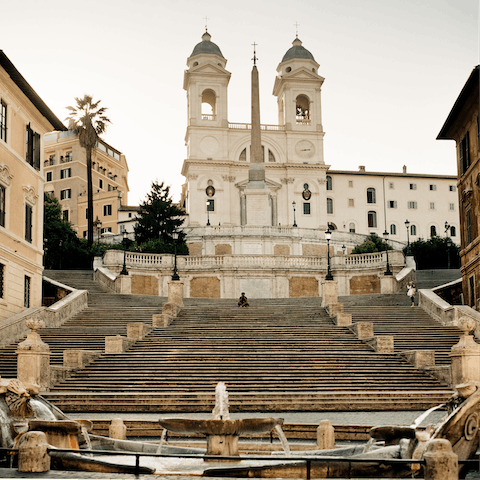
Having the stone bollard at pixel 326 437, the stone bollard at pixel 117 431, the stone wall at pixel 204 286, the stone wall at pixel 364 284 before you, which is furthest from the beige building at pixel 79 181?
the stone bollard at pixel 326 437

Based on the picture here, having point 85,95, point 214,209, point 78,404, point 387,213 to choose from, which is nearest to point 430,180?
point 387,213

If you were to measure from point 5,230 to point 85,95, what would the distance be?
36.9 meters

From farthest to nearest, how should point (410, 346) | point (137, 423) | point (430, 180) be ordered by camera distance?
point (430, 180)
point (410, 346)
point (137, 423)

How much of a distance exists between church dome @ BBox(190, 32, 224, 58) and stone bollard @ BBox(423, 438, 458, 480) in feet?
283

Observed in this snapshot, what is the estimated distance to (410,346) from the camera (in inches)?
983

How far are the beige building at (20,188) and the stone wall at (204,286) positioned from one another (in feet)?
43.5

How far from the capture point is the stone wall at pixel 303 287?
153ft

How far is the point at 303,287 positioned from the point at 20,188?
2071 cm

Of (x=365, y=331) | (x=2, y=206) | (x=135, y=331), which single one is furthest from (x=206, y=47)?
(x=365, y=331)

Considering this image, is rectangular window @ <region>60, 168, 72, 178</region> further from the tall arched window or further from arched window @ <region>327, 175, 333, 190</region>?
the tall arched window

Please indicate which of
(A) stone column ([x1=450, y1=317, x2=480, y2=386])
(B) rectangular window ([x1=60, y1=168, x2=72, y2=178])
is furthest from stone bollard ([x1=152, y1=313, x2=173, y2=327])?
(B) rectangular window ([x1=60, y1=168, x2=72, y2=178])

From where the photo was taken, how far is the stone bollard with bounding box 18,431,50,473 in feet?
32.2

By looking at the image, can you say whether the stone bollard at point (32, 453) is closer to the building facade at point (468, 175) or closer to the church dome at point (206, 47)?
the building facade at point (468, 175)

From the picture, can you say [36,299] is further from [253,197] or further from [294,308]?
[253,197]
